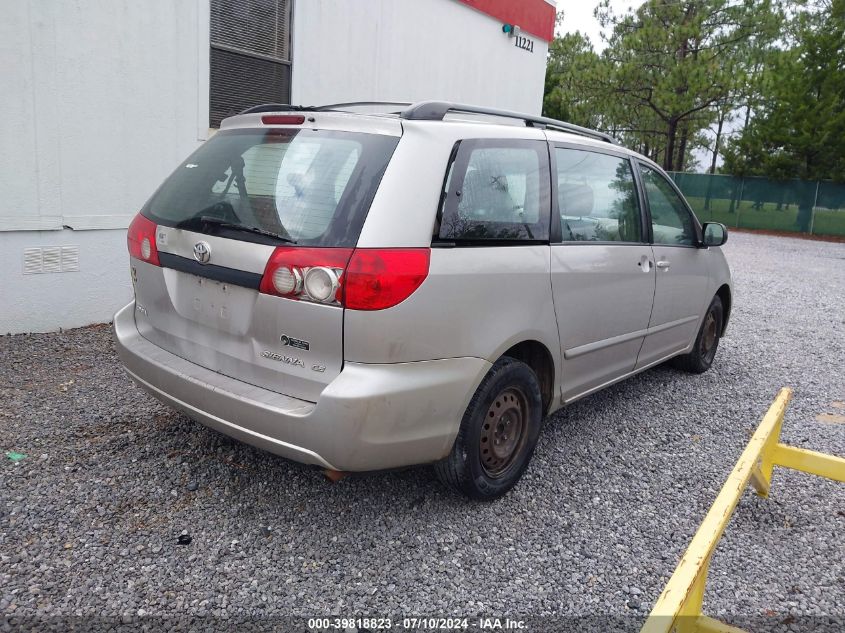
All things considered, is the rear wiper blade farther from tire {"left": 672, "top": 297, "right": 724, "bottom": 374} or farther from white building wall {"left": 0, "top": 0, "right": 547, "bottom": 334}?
tire {"left": 672, "top": 297, "right": 724, "bottom": 374}

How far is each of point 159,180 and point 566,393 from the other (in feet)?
13.8

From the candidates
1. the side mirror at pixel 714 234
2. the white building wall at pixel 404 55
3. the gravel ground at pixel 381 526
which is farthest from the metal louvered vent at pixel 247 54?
the side mirror at pixel 714 234

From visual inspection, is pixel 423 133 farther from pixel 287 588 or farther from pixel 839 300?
pixel 839 300

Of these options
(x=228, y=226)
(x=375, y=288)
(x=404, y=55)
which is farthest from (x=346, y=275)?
(x=404, y=55)

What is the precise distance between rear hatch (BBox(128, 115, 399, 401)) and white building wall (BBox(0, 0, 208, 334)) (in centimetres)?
260

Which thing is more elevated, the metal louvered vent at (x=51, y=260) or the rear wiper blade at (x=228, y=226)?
the rear wiper blade at (x=228, y=226)

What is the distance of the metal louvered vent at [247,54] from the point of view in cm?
667

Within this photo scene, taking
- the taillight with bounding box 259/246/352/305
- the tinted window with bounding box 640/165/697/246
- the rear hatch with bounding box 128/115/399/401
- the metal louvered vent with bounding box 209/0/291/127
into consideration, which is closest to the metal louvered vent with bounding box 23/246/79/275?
the metal louvered vent with bounding box 209/0/291/127

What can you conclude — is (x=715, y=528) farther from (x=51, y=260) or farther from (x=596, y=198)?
(x=51, y=260)

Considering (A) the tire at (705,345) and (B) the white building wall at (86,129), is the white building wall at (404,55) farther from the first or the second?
(A) the tire at (705,345)

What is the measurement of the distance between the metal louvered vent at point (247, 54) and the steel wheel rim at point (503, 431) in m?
4.71

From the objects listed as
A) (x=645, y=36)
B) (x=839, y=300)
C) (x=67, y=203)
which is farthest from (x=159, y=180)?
(x=645, y=36)

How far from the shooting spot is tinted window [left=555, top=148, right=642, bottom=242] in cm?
371

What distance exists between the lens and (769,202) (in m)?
26.5
